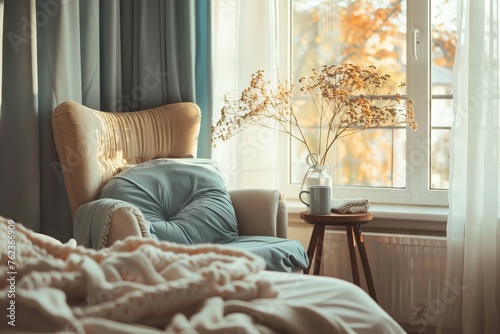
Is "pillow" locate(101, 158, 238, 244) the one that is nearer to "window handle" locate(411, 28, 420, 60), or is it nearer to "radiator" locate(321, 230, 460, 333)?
"radiator" locate(321, 230, 460, 333)

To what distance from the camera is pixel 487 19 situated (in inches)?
119

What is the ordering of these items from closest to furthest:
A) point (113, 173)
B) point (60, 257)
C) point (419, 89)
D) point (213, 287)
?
point (213, 287) → point (60, 257) → point (113, 173) → point (419, 89)

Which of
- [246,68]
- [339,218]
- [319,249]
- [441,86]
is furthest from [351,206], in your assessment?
[246,68]

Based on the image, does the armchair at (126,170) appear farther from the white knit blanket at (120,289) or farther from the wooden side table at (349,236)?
the white knit blanket at (120,289)

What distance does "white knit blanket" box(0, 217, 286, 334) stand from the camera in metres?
1.00

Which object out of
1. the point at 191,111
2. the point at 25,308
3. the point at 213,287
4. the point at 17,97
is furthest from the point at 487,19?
the point at 25,308

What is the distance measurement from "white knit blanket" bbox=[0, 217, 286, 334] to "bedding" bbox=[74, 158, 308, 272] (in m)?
1.30

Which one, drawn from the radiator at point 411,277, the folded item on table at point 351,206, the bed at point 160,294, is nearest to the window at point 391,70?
the radiator at point 411,277

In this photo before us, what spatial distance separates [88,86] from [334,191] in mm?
1372

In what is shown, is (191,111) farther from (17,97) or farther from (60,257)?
(60,257)

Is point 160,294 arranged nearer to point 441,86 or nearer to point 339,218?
point 339,218

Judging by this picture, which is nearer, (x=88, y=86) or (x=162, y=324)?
(x=162, y=324)

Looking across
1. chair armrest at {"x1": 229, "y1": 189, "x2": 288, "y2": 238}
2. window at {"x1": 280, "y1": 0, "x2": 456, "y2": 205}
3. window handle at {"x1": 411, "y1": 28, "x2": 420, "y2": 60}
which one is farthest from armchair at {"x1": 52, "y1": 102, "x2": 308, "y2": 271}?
window handle at {"x1": 411, "y1": 28, "x2": 420, "y2": 60}

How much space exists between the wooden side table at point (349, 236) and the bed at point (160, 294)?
1.58m
